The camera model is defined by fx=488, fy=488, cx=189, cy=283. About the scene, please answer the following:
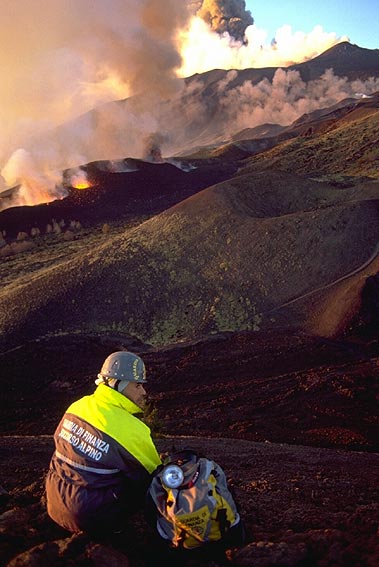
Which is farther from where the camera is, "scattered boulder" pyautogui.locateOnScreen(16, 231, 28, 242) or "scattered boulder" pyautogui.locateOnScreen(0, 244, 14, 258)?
"scattered boulder" pyautogui.locateOnScreen(16, 231, 28, 242)

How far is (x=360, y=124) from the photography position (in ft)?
199

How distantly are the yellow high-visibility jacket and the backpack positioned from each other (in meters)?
0.19

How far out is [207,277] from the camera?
2094 centimetres

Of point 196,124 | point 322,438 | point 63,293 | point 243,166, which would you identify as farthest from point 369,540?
point 196,124

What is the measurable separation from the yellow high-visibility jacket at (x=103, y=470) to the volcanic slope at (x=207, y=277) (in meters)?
14.5

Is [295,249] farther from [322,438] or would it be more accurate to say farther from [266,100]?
[266,100]

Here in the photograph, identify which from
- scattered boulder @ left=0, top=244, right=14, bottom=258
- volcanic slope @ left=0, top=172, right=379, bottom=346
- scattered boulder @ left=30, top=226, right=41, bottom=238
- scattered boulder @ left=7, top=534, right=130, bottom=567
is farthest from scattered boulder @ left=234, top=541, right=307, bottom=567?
scattered boulder @ left=30, top=226, right=41, bottom=238

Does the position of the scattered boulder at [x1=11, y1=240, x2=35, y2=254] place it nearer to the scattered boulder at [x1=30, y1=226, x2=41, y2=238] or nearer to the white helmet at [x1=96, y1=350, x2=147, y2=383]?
the scattered boulder at [x1=30, y1=226, x2=41, y2=238]

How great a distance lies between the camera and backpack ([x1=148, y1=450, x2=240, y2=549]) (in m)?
3.34

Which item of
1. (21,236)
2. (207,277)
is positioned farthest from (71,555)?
(21,236)

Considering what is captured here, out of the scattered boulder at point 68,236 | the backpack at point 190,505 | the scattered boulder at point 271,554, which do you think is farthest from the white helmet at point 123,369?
the scattered boulder at point 68,236

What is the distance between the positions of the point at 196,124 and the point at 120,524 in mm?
145426

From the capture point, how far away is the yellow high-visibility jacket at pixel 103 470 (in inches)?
138

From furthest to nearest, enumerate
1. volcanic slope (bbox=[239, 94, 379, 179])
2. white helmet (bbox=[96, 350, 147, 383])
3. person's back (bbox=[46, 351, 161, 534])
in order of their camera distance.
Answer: volcanic slope (bbox=[239, 94, 379, 179]) → white helmet (bbox=[96, 350, 147, 383]) → person's back (bbox=[46, 351, 161, 534])
